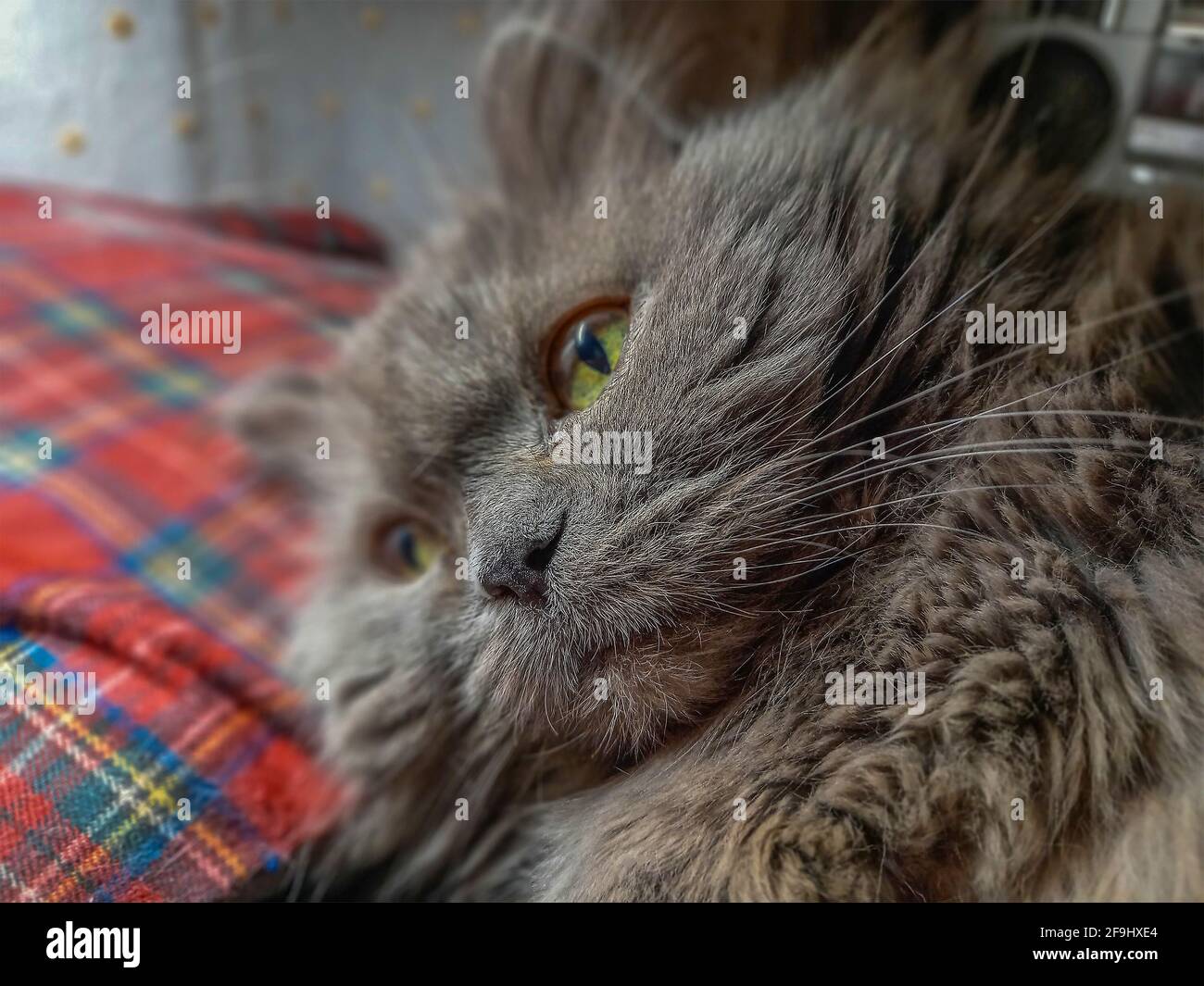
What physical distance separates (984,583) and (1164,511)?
14 centimetres

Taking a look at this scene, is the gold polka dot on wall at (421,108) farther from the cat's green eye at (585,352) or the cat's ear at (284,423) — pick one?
the cat's green eye at (585,352)

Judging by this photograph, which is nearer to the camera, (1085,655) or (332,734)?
(1085,655)

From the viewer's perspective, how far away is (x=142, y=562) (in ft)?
3.90

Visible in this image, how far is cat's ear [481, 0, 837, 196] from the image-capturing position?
3.54 feet

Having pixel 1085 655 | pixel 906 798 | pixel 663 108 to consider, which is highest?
pixel 663 108

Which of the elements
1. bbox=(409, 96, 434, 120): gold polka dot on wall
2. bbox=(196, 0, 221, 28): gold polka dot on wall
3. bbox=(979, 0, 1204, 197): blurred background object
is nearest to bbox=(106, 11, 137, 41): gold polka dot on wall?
bbox=(196, 0, 221, 28): gold polka dot on wall

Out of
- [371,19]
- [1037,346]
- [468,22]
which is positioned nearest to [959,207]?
[1037,346]

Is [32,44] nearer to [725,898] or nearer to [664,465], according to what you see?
[664,465]

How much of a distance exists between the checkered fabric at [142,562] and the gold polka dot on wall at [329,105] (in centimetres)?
30

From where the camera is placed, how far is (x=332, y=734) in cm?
102

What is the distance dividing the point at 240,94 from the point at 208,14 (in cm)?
13

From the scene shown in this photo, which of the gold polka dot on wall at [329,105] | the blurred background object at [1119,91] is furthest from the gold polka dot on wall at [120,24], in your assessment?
the blurred background object at [1119,91]

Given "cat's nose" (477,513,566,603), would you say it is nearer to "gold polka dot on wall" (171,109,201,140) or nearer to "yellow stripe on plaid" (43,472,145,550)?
"yellow stripe on plaid" (43,472,145,550)
